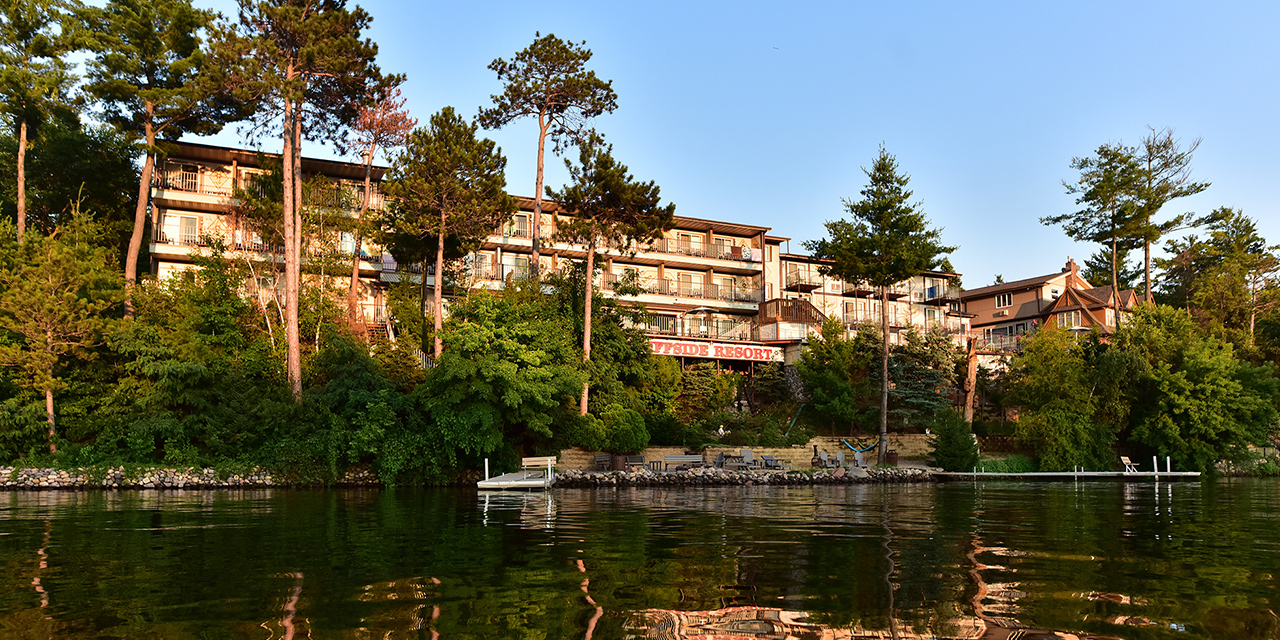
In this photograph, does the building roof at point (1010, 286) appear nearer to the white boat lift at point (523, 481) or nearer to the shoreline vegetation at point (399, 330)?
the shoreline vegetation at point (399, 330)

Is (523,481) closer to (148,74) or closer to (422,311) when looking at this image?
(422,311)

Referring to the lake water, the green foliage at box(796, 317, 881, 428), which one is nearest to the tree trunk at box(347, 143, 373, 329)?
the green foliage at box(796, 317, 881, 428)

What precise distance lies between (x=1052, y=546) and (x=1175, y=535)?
2.86 metres

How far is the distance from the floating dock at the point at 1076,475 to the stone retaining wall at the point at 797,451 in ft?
11.7

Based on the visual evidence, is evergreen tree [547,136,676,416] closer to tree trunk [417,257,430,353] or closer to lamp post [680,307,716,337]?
tree trunk [417,257,430,353]

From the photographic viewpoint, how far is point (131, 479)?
73.0 ft

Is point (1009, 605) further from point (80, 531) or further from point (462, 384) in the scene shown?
point (462, 384)

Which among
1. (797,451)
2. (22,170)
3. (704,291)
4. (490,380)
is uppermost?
(22,170)

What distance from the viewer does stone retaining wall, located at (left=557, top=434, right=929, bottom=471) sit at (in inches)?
1123

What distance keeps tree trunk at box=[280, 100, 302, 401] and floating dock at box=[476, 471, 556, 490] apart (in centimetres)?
822

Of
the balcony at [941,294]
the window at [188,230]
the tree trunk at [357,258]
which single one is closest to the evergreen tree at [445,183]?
the tree trunk at [357,258]

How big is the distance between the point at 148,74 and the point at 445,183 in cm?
1609

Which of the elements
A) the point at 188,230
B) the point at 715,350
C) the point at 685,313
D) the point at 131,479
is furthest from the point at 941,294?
the point at 131,479

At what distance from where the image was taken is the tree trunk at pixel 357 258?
36.2m
